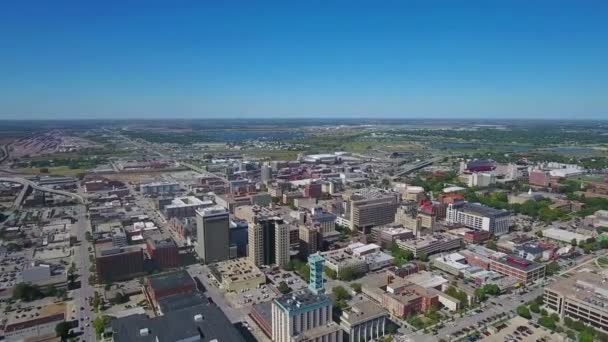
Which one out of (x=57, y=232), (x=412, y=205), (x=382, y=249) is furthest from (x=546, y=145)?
(x=57, y=232)

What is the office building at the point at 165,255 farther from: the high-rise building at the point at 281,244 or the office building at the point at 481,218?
the office building at the point at 481,218

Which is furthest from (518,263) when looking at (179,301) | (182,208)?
(182,208)

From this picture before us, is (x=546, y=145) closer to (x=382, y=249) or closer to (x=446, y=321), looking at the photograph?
(x=382, y=249)

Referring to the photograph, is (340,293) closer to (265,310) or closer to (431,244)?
(265,310)

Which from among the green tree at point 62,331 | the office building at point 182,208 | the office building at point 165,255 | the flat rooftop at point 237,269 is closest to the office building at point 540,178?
the office building at point 182,208

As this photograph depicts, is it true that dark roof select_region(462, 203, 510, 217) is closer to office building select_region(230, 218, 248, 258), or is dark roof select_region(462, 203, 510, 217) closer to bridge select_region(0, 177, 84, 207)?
office building select_region(230, 218, 248, 258)

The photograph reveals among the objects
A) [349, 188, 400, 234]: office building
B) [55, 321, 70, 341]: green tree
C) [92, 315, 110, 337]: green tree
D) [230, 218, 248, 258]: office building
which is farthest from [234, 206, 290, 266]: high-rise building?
[55, 321, 70, 341]: green tree
